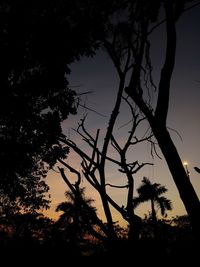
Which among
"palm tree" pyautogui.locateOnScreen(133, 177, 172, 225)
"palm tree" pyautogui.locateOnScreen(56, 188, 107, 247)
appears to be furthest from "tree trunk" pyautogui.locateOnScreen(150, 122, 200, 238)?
"palm tree" pyautogui.locateOnScreen(133, 177, 172, 225)

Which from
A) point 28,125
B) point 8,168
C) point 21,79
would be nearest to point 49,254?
point 8,168

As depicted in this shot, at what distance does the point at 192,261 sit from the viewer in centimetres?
792

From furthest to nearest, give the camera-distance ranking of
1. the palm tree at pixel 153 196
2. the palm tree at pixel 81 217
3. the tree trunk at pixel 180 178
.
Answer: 1. the palm tree at pixel 153 196
2. the palm tree at pixel 81 217
3. the tree trunk at pixel 180 178

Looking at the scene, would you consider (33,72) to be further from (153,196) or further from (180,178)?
(153,196)

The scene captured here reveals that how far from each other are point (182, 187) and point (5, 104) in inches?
301

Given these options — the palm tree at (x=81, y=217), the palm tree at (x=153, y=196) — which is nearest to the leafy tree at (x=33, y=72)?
the palm tree at (x=81, y=217)

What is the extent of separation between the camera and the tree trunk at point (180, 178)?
170 inches

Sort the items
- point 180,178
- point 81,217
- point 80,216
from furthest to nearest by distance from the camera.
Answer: point 80,216
point 81,217
point 180,178

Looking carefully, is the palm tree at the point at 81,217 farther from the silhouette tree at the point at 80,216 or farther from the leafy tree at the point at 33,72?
the leafy tree at the point at 33,72

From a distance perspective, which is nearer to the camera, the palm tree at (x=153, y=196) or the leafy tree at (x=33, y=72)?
the leafy tree at (x=33, y=72)

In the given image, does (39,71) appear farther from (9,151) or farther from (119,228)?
(119,228)

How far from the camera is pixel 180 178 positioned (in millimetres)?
4613

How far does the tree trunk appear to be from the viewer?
431 centimetres

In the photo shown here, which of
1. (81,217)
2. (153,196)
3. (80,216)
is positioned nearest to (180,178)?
(81,217)
